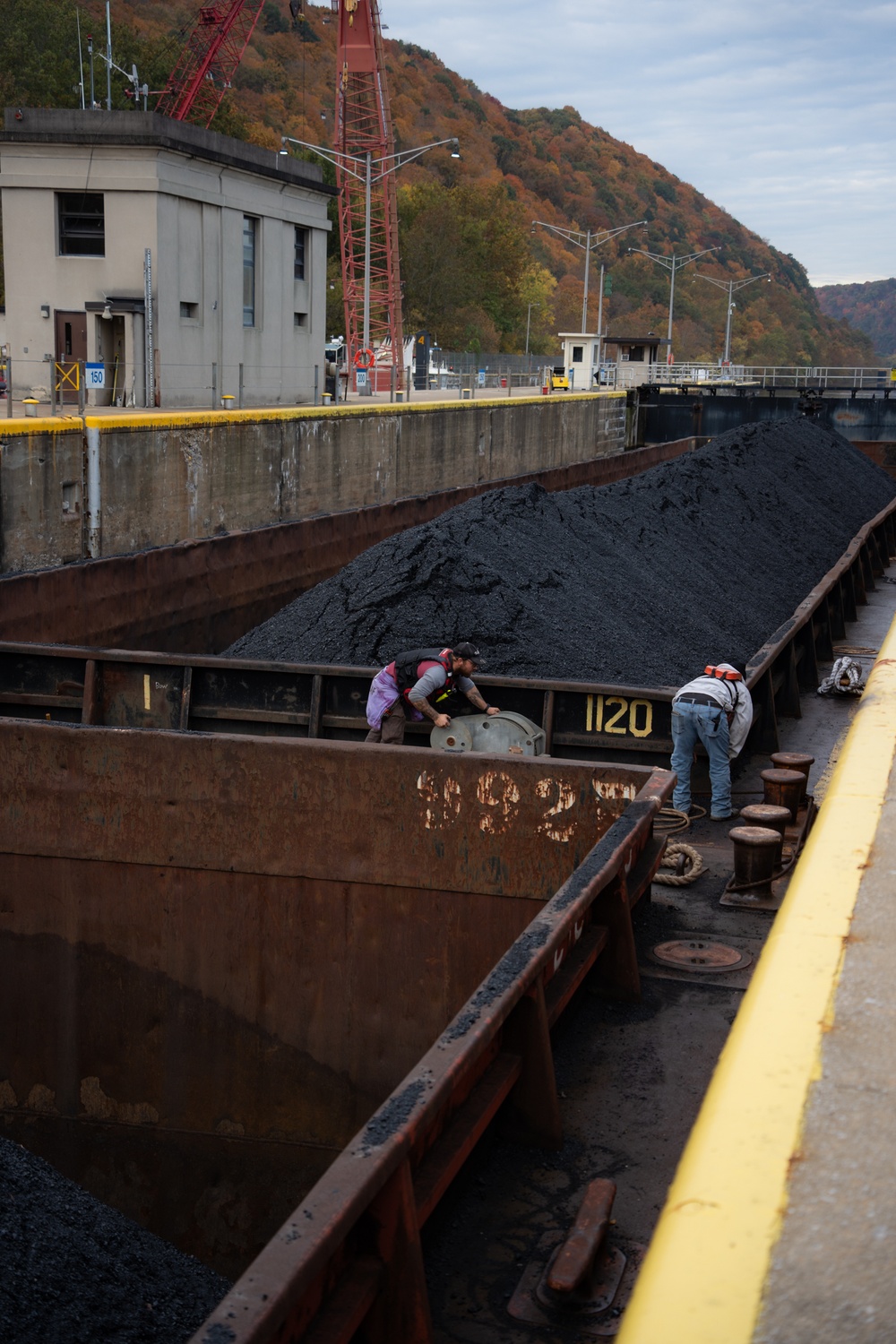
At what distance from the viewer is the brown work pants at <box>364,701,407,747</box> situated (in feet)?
29.8

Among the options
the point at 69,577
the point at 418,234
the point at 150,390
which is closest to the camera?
the point at 69,577

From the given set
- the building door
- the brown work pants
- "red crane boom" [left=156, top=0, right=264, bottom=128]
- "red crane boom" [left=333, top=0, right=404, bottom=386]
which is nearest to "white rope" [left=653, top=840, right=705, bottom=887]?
the brown work pants

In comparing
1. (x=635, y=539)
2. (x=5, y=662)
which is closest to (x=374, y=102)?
(x=635, y=539)

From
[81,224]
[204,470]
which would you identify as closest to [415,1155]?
[204,470]

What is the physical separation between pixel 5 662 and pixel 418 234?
68.2 meters

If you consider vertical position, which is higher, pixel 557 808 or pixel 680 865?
pixel 557 808

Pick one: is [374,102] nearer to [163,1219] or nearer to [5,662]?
[5,662]

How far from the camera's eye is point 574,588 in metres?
12.7

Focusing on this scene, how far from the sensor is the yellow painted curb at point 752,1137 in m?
1.88

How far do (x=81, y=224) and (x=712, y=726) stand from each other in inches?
862

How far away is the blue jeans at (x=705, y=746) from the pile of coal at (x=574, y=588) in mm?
1728

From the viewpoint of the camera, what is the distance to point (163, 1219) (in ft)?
23.6

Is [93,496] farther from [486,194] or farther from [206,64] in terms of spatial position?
→ [486,194]

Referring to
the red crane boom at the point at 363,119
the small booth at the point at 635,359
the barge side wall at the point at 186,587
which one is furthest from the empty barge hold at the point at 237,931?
the red crane boom at the point at 363,119
